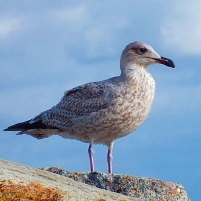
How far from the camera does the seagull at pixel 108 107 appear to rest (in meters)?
13.2

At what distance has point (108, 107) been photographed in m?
13.2

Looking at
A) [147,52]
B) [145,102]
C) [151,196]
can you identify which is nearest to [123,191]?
[151,196]

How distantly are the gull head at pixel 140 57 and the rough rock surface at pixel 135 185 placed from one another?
4326mm

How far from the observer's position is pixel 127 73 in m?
14.2

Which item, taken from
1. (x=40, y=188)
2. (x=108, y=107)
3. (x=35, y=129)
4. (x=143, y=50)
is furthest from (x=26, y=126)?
(x=40, y=188)

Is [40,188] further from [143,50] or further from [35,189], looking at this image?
[143,50]

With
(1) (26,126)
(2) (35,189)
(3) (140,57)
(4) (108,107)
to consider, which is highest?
(3) (140,57)

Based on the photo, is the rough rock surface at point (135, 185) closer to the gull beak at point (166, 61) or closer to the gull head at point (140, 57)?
the gull beak at point (166, 61)

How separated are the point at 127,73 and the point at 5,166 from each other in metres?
7.60

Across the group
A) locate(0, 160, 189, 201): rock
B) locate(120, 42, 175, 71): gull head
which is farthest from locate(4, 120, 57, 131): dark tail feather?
locate(0, 160, 189, 201): rock

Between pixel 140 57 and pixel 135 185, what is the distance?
15.5 ft

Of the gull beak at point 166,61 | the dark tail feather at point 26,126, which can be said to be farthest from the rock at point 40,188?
the dark tail feather at point 26,126

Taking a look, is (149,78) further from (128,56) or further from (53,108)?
(53,108)

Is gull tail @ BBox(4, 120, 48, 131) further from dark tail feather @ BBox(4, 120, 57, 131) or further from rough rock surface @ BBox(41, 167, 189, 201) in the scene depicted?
rough rock surface @ BBox(41, 167, 189, 201)
